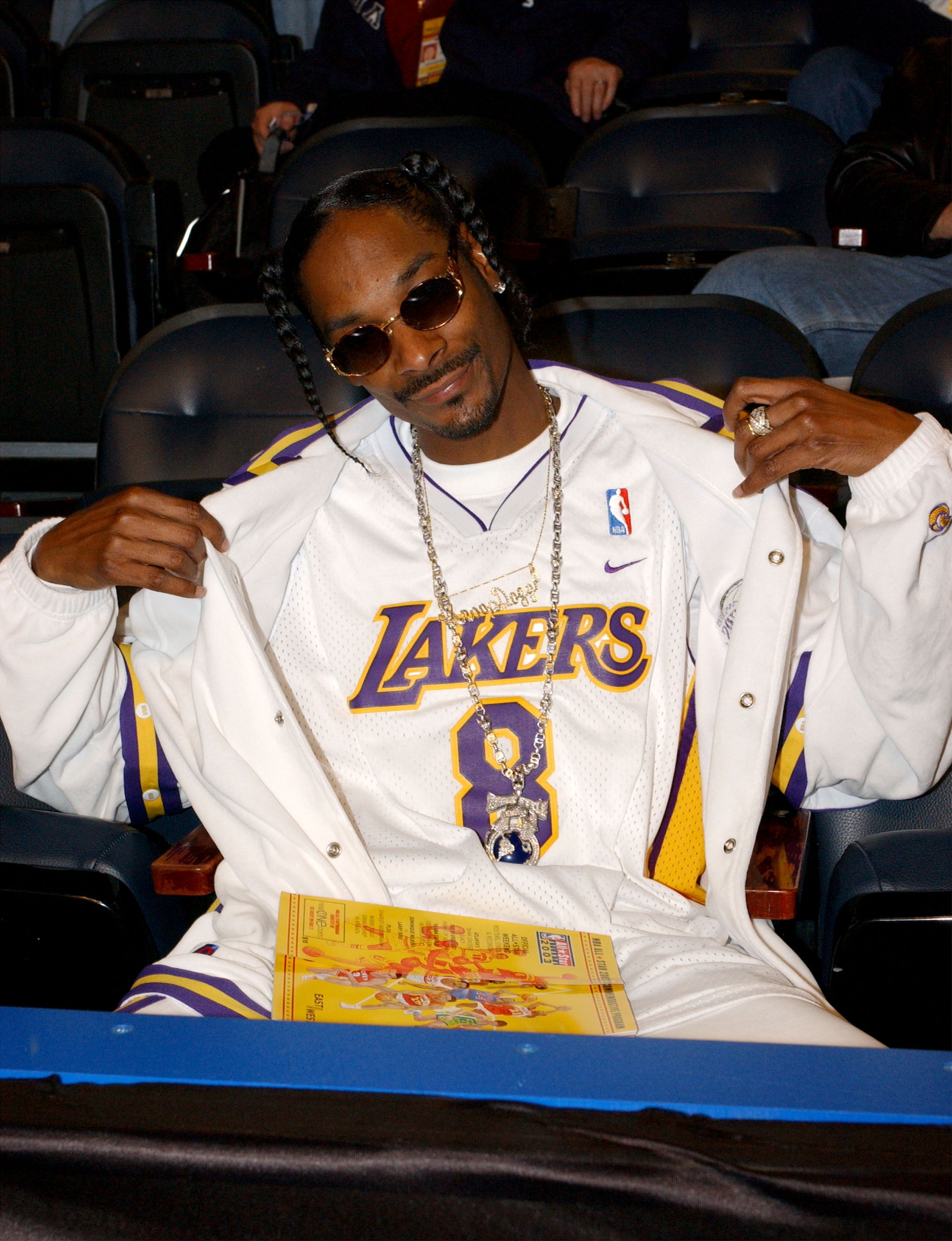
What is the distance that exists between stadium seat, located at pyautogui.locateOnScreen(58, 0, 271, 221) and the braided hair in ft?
10.5

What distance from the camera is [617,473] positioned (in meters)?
1.72

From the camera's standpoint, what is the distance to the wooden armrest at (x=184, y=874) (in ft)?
4.77

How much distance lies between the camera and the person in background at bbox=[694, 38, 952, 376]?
8.13 feet

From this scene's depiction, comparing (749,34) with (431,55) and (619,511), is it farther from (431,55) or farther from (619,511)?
(619,511)

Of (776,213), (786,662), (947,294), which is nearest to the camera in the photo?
(786,662)

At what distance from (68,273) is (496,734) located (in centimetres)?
281

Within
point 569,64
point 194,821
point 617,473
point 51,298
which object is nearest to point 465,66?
point 569,64

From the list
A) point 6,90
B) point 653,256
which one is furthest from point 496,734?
point 6,90

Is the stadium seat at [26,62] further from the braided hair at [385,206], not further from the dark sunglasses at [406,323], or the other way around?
the dark sunglasses at [406,323]

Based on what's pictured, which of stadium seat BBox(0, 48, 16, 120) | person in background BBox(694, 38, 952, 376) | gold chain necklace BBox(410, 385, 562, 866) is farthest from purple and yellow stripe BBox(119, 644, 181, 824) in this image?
stadium seat BBox(0, 48, 16, 120)

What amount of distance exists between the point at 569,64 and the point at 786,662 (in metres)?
3.19

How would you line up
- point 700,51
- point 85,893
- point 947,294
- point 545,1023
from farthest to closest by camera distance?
point 700,51 < point 947,294 < point 85,893 < point 545,1023

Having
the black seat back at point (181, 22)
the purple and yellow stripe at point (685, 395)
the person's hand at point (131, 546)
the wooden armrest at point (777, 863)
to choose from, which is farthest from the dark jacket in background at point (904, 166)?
the black seat back at point (181, 22)

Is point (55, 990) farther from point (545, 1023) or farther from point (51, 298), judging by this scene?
point (51, 298)
